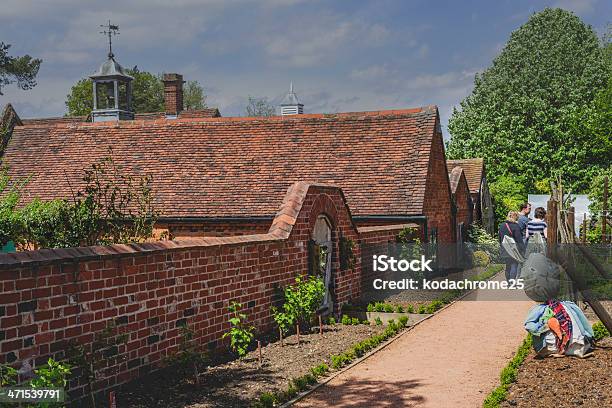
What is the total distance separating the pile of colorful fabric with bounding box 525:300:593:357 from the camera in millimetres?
10000

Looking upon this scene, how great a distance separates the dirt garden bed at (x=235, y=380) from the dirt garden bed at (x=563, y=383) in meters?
2.79

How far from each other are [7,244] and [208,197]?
6511 millimetres

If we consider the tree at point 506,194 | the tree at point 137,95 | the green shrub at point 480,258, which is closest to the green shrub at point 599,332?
the green shrub at point 480,258

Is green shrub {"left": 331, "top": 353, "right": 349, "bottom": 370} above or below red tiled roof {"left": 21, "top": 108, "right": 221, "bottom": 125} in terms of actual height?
below

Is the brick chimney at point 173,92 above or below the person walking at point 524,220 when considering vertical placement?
above

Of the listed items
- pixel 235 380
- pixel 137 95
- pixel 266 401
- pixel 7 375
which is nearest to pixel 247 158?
pixel 235 380

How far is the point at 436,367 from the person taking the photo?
411 inches

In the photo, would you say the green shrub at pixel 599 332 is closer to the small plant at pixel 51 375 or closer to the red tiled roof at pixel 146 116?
the small plant at pixel 51 375

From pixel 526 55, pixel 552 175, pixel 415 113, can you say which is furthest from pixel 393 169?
pixel 526 55

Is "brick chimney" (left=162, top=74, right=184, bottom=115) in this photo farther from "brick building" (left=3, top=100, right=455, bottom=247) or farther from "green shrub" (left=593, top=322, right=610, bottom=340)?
"green shrub" (left=593, top=322, right=610, bottom=340)

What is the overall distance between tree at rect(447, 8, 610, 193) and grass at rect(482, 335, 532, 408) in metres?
31.2

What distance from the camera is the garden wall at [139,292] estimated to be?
7.09 m

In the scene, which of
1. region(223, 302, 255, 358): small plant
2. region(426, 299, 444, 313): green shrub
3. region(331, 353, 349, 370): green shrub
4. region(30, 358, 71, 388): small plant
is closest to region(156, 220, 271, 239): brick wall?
region(426, 299, 444, 313): green shrub

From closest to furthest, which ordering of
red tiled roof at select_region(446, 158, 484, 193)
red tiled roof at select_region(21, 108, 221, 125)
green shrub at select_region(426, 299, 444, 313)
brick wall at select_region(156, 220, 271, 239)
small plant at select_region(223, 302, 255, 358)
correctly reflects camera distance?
small plant at select_region(223, 302, 255, 358) → green shrub at select_region(426, 299, 444, 313) → brick wall at select_region(156, 220, 271, 239) → red tiled roof at select_region(446, 158, 484, 193) → red tiled roof at select_region(21, 108, 221, 125)
